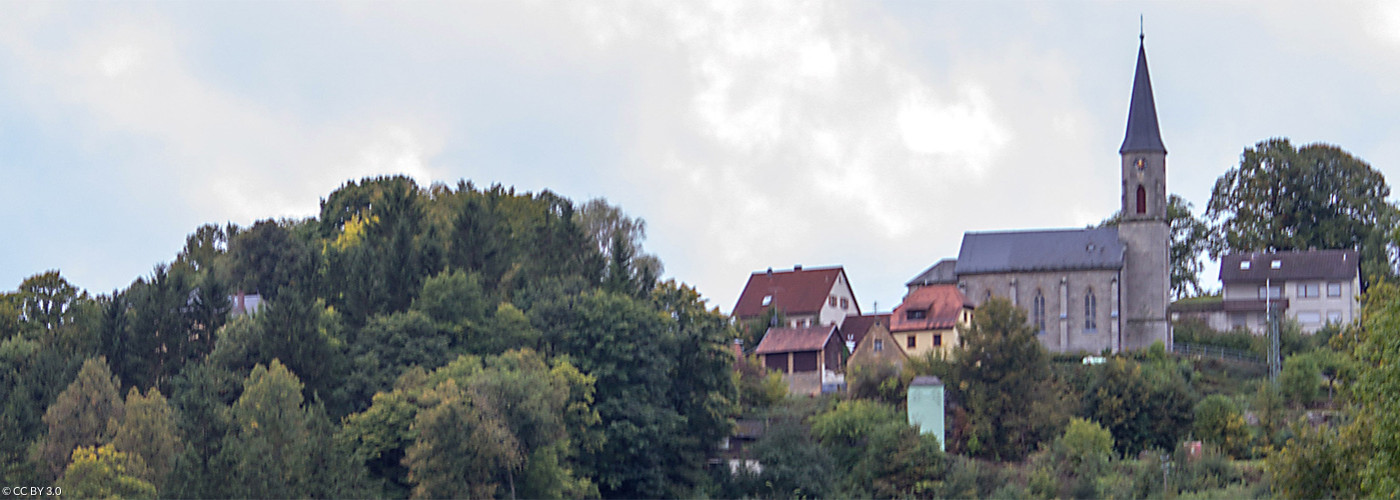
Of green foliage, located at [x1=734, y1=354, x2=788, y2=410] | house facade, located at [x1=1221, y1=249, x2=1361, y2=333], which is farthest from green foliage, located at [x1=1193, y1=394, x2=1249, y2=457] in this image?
house facade, located at [x1=1221, y1=249, x2=1361, y2=333]

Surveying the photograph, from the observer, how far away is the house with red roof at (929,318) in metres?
82.2

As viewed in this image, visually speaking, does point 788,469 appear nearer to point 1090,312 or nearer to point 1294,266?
point 1090,312

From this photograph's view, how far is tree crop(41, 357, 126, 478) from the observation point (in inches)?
1924

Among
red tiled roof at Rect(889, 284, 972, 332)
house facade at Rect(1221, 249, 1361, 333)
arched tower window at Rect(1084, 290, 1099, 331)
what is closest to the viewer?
red tiled roof at Rect(889, 284, 972, 332)

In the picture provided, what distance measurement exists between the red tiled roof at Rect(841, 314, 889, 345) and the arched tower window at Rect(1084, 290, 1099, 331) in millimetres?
10189

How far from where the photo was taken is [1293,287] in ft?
277

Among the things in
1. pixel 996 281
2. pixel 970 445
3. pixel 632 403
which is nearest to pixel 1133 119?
pixel 996 281

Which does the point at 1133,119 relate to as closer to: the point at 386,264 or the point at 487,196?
the point at 487,196

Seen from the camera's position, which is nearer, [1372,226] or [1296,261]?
[1296,261]

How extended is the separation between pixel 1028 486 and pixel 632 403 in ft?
46.4

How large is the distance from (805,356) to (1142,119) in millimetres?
22066

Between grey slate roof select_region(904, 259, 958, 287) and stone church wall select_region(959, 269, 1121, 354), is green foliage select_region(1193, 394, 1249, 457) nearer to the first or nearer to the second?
stone church wall select_region(959, 269, 1121, 354)

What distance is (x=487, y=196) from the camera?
8125 centimetres

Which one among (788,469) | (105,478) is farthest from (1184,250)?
(105,478)
